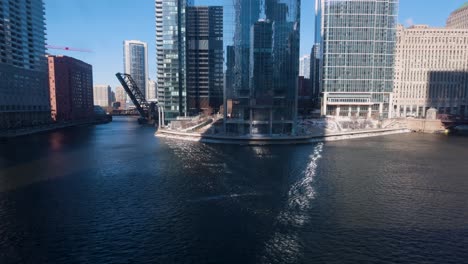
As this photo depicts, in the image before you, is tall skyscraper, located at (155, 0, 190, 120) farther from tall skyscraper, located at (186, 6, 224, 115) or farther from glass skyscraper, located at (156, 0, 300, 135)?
glass skyscraper, located at (156, 0, 300, 135)

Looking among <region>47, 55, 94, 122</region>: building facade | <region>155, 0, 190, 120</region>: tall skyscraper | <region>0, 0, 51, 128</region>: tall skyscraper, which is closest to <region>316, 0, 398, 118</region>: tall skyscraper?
<region>155, 0, 190, 120</region>: tall skyscraper

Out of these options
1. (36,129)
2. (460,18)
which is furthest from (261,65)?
(460,18)

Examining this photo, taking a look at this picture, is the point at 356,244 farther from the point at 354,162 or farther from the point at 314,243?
the point at 354,162

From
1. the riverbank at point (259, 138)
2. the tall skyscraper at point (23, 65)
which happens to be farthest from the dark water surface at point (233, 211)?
the tall skyscraper at point (23, 65)

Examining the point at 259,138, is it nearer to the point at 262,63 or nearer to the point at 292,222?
the point at 262,63

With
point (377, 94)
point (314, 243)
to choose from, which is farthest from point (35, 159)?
point (377, 94)
